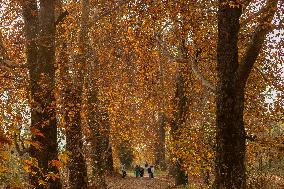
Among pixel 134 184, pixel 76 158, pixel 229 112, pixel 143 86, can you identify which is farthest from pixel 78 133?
pixel 134 184

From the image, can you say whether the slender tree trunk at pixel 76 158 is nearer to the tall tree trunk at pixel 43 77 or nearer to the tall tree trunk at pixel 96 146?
the tall tree trunk at pixel 96 146

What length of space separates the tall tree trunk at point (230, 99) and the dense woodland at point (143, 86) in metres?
0.02

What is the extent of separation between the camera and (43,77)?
12.2 metres

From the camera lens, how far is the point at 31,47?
13.1m

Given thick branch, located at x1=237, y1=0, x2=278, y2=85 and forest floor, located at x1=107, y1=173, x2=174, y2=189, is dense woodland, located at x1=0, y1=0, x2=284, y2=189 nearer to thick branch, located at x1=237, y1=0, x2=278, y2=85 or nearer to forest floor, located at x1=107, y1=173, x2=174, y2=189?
thick branch, located at x1=237, y1=0, x2=278, y2=85

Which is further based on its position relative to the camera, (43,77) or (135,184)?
(135,184)

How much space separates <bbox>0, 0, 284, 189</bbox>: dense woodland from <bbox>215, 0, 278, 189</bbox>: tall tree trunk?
0.08 feet

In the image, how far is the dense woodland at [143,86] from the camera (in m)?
10.1

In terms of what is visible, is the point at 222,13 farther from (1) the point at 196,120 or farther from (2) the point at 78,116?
(1) the point at 196,120

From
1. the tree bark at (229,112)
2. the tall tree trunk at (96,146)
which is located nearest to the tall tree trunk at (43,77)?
the tree bark at (229,112)

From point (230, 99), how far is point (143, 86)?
756 centimetres

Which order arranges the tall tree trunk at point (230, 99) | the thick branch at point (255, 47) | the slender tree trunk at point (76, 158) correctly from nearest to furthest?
the thick branch at point (255, 47) < the tall tree trunk at point (230, 99) < the slender tree trunk at point (76, 158)

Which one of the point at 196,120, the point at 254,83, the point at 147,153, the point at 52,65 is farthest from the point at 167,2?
the point at 147,153

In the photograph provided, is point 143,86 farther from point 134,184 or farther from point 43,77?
point 134,184
